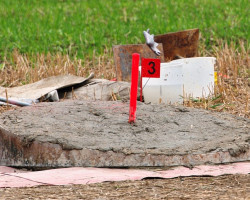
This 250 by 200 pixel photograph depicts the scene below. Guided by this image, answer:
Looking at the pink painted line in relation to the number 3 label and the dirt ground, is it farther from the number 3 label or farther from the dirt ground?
the number 3 label

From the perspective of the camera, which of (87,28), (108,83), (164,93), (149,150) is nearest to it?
(149,150)

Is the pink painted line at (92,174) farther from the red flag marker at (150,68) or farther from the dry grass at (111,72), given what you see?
the dry grass at (111,72)

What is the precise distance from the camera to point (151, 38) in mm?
6371

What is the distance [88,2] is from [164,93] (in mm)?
7526

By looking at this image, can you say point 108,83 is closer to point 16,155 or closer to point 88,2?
point 16,155

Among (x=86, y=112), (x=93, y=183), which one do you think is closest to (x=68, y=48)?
(x=86, y=112)

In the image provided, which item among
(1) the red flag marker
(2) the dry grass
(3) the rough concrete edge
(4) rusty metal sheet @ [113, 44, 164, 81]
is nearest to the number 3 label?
(1) the red flag marker

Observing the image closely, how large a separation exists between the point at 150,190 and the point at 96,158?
57cm

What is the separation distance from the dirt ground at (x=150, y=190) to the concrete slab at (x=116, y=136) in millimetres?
300

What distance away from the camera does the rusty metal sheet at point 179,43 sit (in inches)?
275

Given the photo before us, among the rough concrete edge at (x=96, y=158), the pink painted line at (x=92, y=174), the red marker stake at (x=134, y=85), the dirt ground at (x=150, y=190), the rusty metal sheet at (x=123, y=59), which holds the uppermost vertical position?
the rusty metal sheet at (x=123, y=59)

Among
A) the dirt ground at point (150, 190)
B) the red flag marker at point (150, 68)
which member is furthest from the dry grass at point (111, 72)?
the dirt ground at point (150, 190)

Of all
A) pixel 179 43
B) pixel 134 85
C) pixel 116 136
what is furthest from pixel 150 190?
pixel 179 43

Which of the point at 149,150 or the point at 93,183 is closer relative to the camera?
the point at 93,183
